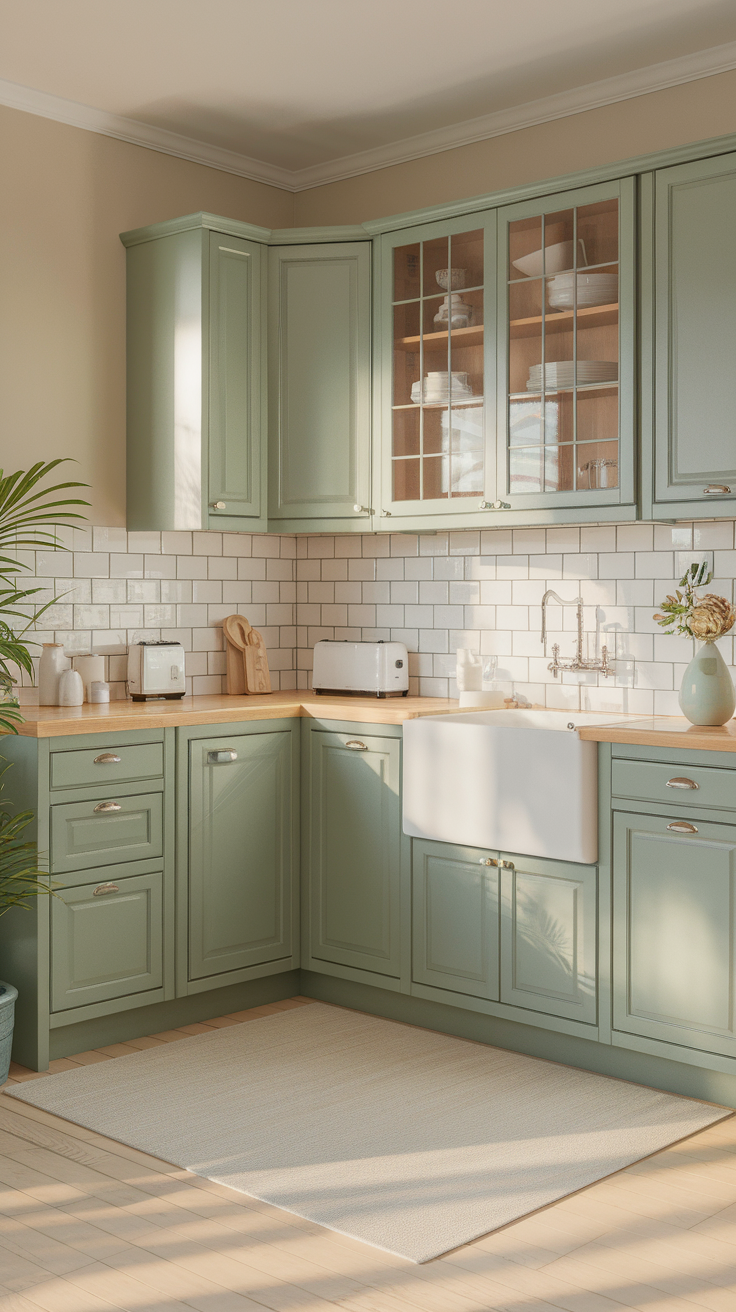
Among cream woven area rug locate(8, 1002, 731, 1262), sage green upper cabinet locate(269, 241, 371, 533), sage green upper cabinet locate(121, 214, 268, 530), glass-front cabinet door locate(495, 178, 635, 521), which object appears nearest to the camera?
cream woven area rug locate(8, 1002, 731, 1262)

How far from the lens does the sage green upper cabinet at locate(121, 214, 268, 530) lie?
416 centimetres

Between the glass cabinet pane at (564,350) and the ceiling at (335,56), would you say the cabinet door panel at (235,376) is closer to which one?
the ceiling at (335,56)

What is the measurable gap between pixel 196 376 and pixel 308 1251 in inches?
109

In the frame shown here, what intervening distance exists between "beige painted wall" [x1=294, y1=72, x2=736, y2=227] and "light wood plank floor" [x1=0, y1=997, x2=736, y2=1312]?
2944mm

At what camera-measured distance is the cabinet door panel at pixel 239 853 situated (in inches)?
152

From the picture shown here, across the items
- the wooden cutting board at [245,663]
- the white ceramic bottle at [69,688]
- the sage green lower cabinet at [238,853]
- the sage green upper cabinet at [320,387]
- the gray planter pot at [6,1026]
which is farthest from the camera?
the wooden cutting board at [245,663]

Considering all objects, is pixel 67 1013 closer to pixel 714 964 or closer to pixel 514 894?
pixel 514 894

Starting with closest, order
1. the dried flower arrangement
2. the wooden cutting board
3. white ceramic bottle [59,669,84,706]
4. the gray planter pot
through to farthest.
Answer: the gray planter pot, the dried flower arrangement, white ceramic bottle [59,669,84,706], the wooden cutting board

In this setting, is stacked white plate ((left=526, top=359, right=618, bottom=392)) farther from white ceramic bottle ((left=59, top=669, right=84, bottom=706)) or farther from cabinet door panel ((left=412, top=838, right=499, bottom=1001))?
white ceramic bottle ((left=59, top=669, right=84, bottom=706))

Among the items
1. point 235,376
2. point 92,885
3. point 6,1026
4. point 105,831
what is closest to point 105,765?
point 105,831

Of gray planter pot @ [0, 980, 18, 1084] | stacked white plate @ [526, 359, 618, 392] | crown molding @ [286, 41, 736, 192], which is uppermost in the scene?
crown molding @ [286, 41, 736, 192]

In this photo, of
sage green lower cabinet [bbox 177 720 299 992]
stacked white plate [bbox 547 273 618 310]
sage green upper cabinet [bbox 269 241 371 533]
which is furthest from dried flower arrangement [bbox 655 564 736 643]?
sage green lower cabinet [bbox 177 720 299 992]

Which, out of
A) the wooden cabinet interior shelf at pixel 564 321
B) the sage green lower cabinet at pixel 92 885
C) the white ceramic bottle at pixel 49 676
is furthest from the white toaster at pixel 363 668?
the wooden cabinet interior shelf at pixel 564 321

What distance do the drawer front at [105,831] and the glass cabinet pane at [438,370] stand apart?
136cm
